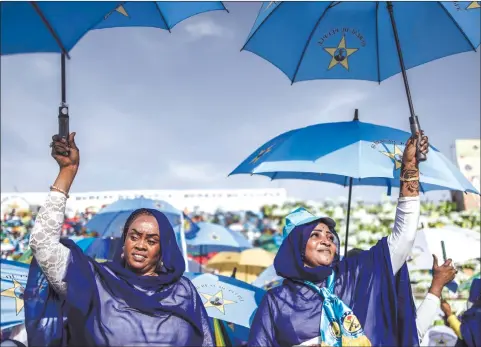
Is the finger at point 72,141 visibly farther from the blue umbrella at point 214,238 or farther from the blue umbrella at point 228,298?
the blue umbrella at point 214,238

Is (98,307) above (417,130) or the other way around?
the other way around

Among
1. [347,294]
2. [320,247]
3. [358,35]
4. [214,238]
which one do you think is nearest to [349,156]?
[358,35]

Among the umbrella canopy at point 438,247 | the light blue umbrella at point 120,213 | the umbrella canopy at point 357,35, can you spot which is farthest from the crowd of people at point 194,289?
the light blue umbrella at point 120,213

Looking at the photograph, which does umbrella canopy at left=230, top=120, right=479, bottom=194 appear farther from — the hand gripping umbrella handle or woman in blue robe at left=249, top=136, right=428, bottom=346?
woman in blue robe at left=249, top=136, right=428, bottom=346

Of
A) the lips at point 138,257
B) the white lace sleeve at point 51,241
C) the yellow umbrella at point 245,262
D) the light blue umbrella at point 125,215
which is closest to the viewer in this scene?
the white lace sleeve at point 51,241

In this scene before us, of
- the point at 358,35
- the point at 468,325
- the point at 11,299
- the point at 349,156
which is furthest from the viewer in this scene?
the point at 358,35

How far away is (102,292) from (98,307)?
0.07 m

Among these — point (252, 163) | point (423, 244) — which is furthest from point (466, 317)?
point (423, 244)

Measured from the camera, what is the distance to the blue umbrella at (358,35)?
12.3ft

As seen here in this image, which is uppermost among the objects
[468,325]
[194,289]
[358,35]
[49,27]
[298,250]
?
[358,35]

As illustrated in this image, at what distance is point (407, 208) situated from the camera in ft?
8.59

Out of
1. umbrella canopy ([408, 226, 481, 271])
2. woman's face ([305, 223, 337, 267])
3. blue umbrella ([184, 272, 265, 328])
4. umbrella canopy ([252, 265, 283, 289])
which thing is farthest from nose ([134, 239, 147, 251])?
umbrella canopy ([408, 226, 481, 271])

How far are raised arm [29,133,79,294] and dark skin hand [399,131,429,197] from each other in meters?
1.62

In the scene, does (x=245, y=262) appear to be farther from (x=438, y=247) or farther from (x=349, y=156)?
(x=349, y=156)
